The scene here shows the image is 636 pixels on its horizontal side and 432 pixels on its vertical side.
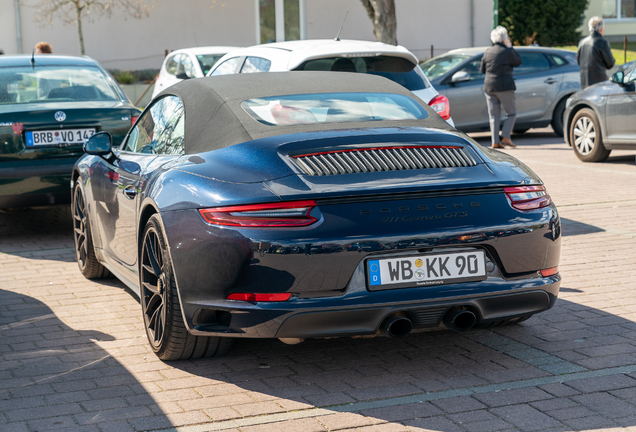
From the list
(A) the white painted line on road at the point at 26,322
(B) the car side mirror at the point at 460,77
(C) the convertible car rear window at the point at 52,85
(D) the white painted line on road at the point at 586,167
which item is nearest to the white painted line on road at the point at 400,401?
(A) the white painted line on road at the point at 26,322

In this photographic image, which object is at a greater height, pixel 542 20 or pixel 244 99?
pixel 542 20

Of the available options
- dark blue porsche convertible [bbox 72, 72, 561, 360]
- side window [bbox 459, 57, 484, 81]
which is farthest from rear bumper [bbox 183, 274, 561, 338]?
side window [bbox 459, 57, 484, 81]

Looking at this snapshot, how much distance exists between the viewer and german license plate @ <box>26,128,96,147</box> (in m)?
7.36

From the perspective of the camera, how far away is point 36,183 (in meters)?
7.40

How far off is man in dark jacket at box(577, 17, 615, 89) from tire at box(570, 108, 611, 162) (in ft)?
6.02

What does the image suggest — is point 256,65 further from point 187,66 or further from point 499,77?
point 499,77

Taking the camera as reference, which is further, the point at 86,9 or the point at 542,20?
the point at 542,20

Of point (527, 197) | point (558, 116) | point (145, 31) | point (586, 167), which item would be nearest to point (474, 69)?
point (558, 116)

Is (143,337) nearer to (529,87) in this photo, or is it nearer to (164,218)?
(164,218)

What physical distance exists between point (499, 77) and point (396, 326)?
1070cm

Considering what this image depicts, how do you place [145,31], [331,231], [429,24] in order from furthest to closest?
[429,24]
[145,31]
[331,231]

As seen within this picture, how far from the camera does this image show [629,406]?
344 cm

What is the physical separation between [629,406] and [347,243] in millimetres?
1370

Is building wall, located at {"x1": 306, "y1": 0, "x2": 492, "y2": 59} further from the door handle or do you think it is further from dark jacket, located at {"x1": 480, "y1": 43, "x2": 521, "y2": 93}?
the door handle
